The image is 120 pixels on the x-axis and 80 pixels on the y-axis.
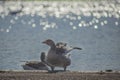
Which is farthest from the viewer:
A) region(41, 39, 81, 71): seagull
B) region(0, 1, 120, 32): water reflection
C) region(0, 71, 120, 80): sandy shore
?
region(0, 1, 120, 32): water reflection

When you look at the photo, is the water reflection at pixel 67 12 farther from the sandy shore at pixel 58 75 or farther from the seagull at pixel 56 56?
the sandy shore at pixel 58 75

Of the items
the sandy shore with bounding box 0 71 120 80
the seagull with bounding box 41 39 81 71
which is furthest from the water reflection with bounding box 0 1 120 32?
the sandy shore with bounding box 0 71 120 80

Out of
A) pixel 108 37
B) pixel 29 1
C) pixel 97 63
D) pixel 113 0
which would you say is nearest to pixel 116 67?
pixel 97 63

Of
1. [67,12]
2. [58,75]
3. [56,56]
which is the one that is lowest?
[58,75]

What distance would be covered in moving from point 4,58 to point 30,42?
1057 centimetres

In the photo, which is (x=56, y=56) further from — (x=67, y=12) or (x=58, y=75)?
(x=67, y=12)

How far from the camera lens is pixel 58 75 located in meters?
17.7

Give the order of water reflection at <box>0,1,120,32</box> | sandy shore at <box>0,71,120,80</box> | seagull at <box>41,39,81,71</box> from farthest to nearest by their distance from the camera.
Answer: water reflection at <box>0,1,120,32</box> → seagull at <box>41,39,81,71</box> → sandy shore at <box>0,71,120,80</box>

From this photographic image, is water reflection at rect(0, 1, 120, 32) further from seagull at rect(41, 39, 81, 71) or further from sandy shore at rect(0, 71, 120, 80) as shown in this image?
sandy shore at rect(0, 71, 120, 80)

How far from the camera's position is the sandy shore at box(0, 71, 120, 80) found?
1711 centimetres

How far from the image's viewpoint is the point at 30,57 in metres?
29.8

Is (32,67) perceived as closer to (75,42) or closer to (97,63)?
(97,63)

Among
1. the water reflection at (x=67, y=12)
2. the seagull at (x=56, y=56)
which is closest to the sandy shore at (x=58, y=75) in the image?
the seagull at (x=56, y=56)

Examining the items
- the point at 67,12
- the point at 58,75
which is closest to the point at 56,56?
the point at 58,75
